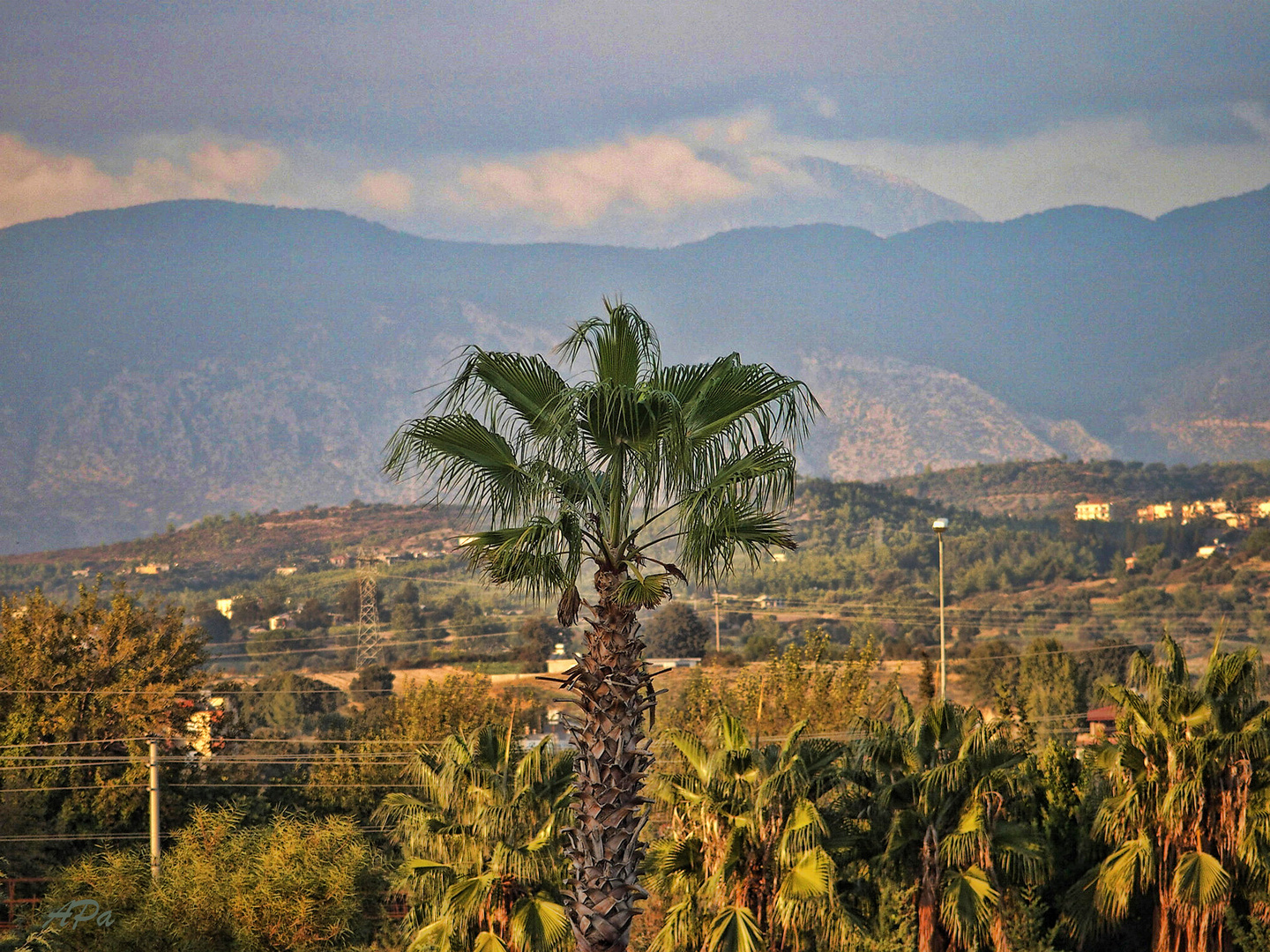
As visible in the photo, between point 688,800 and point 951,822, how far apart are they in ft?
13.4

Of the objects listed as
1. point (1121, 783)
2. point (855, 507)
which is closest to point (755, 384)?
point (1121, 783)

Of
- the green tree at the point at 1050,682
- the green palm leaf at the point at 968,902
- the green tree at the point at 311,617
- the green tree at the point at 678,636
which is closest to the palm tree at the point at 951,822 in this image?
the green palm leaf at the point at 968,902

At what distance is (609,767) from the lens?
1445 cm

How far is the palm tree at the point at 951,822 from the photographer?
20.6m

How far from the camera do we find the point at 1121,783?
23.0 meters

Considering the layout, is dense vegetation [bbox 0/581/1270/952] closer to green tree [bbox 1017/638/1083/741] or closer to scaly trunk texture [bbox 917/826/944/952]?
scaly trunk texture [bbox 917/826/944/952]

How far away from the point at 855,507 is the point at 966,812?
167 metres

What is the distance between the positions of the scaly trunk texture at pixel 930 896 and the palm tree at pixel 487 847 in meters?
5.51

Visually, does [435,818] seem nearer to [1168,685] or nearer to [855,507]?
[1168,685]

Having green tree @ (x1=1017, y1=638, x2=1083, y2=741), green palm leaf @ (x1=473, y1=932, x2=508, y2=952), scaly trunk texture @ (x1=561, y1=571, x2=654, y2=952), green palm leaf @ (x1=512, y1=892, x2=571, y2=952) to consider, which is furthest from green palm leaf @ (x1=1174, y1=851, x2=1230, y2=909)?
green tree @ (x1=1017, y1=638, x2=1083, y2=741)

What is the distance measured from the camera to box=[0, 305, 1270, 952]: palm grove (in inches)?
571

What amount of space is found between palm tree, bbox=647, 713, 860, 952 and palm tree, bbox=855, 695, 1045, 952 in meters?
0.90

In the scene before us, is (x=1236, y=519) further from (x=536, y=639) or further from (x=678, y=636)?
(x=536, y=639)

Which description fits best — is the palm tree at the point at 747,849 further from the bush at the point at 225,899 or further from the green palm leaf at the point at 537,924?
the bush at the point at 225,899
